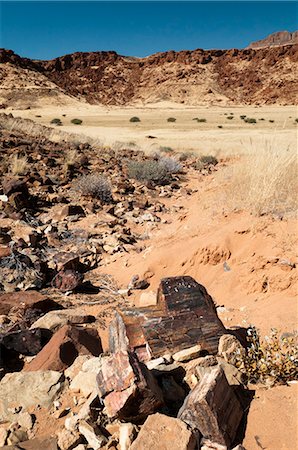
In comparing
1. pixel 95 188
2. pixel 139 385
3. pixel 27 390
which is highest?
pixel 95 188

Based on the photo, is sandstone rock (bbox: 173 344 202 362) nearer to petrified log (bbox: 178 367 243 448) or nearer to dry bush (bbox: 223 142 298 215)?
petrified log (bbox: 178 367 243 448)

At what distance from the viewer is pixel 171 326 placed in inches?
125

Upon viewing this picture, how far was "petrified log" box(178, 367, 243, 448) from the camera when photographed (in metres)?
2.23

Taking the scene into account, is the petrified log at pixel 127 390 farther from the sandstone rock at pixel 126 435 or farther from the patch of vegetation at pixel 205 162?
the patch of vegetation at pixel 205 162

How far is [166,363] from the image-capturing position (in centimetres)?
288

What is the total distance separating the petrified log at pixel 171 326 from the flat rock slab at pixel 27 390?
568mm

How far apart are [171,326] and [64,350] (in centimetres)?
89

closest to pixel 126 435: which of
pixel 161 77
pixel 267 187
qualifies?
pixel 267 187

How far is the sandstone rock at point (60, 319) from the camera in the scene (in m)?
3.99

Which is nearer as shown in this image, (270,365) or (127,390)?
(127,390)

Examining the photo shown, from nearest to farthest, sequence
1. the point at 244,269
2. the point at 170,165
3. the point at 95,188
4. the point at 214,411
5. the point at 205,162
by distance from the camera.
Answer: the point at 214,411 → the point at 244,269 → the point at 95,188 → the point at 170,165 → the point at 205,162

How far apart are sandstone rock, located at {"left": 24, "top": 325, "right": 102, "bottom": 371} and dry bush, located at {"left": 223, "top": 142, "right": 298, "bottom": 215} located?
9.88ft

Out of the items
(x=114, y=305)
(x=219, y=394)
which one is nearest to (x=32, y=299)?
(x=114, y=305)

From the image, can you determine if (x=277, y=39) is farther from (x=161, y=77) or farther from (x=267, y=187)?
(x=267, y=187)
